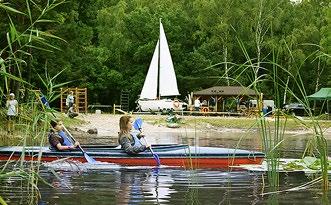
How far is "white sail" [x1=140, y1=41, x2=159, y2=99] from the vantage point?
52.4 meters

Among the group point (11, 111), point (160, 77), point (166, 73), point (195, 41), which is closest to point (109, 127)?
point (160, 77)

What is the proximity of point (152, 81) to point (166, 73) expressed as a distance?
143cm

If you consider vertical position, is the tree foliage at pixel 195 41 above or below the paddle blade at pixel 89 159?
above

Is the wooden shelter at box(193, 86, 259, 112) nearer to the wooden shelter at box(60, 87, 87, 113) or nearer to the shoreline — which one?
the wooden shelter at box(60, 87, 87, 113)

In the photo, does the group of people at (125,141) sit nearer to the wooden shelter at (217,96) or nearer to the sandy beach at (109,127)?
the sandy beach at (109,127)

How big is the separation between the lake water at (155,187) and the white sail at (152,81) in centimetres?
3889

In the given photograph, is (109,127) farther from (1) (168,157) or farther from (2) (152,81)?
(2) (152,81)

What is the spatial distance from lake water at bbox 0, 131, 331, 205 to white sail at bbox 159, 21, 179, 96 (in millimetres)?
39008

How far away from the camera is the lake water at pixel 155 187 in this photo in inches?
356

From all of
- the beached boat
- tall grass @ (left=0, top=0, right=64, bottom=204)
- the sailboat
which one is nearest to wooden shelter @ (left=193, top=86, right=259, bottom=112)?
the sailboat

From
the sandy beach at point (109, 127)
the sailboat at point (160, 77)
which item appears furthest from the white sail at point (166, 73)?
the sandy beach at point (109, 127)

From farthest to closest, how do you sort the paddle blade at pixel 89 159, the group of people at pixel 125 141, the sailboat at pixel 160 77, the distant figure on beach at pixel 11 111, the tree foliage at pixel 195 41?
the tree foliage at pixel 195 41
the sailboat at pixel 160 77
the group of people at pixel 125 141
the paddle blade at pixel 89 159
the distant figure on beach at pixel 11 111

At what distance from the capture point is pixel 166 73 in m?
52.5

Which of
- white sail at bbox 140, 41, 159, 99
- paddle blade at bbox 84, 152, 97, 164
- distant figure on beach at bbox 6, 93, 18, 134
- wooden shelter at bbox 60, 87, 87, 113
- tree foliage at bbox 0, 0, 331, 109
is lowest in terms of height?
paddle blade at bbox 84, 152, 97, 164
